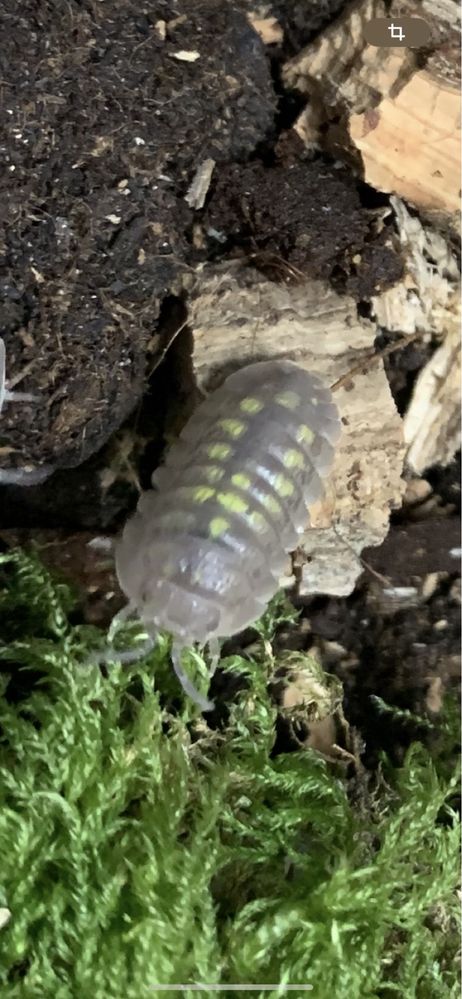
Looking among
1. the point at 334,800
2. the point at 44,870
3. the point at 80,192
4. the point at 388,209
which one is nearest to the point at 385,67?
the point at 388,209

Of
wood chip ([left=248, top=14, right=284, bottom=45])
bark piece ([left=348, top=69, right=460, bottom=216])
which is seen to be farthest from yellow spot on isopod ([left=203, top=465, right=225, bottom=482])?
wood chip ([left=248, top=14, right=284, bottom=45])

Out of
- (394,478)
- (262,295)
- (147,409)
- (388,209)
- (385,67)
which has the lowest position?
(147,409)

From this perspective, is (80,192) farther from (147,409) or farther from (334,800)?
(334,800)

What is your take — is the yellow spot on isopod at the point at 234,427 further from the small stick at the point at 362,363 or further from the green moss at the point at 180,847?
the green moss at the point at 180,847

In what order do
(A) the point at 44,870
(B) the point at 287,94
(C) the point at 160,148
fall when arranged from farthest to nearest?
1. (B) the point at 287,94
2. (C) the point at 160,148
3. (A) the point at 44,870

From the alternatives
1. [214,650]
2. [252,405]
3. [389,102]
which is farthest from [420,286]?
[214,650]

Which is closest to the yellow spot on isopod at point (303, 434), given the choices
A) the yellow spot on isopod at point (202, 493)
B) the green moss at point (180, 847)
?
the yellow spot on isopod at point (202, 493)
